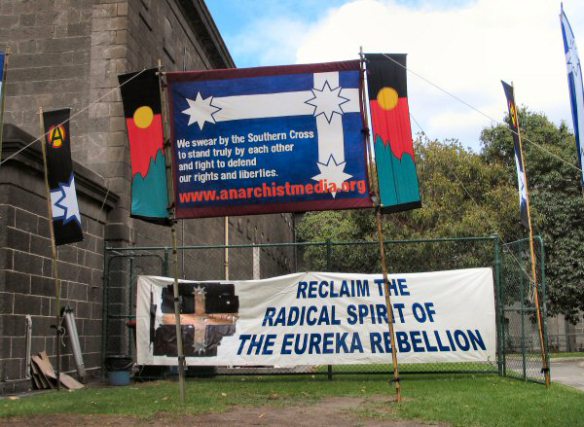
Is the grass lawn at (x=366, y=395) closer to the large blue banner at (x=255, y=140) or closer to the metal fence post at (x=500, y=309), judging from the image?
the metal fence post at (x=500, y=309)

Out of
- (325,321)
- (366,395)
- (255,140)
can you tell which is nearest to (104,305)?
(325,321)

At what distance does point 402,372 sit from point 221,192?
15.8ft

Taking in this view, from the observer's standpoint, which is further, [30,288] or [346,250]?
[346,250]

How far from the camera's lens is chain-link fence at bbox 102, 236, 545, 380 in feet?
37.2

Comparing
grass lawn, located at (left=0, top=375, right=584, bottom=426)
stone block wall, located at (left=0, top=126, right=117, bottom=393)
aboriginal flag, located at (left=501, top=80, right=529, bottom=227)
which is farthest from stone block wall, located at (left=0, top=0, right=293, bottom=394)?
aboriginal flag, located at (left=501, top=80, right=529, bottom=227)

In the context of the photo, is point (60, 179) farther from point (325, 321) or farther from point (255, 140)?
point (325, 321)

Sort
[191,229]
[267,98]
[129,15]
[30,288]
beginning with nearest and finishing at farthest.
→ [267,98]
[30,288]
[129,15]
[191,229]

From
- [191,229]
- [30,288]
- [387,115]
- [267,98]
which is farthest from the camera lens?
[191,229]

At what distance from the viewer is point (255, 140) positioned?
9.19 meters

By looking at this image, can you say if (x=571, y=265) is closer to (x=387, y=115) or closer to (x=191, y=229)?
(x=191, y=229)

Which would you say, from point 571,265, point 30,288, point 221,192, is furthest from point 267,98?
point 571,265

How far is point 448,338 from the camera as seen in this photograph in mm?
10914

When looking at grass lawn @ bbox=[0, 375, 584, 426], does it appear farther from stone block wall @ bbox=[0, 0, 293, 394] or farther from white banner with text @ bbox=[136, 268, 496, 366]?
stone block wall @ bbox=[0, 0, 293, 394]

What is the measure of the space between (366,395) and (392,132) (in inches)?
146
